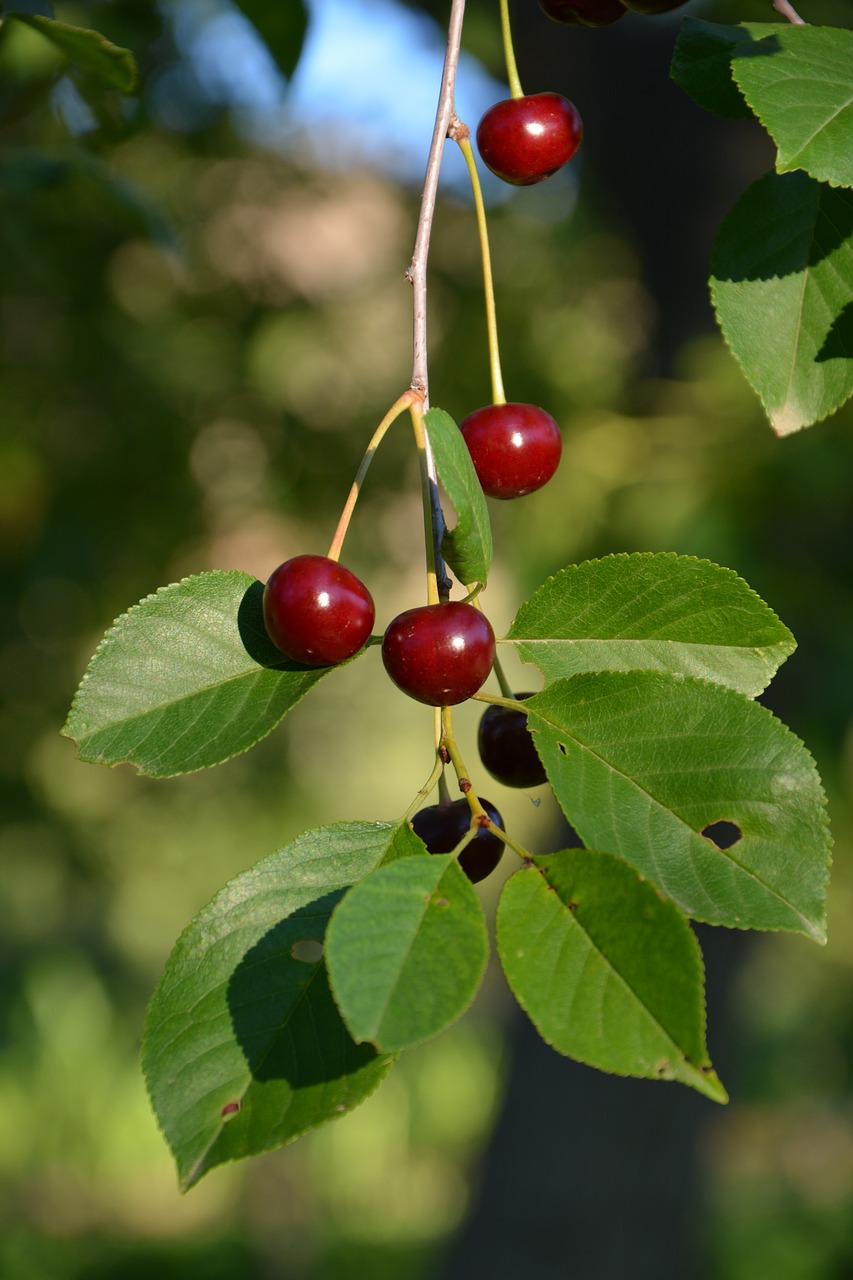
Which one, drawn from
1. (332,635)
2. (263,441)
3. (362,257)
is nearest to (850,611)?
(263,441)

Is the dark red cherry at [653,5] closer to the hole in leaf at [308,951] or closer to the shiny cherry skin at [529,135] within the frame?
the shiny cherry skin at [529,135]

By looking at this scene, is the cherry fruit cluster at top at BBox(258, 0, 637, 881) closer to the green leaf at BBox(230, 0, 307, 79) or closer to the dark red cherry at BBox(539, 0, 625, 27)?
the dark red cherry at BBox(539, 0, 625, 27)

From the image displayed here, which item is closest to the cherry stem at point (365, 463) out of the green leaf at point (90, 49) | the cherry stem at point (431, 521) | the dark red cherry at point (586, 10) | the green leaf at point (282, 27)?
the cherry stem at point (431, 521)

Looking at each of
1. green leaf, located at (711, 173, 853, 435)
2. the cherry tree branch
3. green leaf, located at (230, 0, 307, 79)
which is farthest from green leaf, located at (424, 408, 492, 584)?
green leaf, located at (230, 0, 307, 79)

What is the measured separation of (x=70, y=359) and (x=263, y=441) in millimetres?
622

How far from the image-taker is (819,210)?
932 mm

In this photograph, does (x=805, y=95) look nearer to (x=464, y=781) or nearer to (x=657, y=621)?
(x=657, y=621)

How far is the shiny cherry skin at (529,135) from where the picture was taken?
2.97 ft

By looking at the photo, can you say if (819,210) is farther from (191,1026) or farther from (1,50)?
(1,50)

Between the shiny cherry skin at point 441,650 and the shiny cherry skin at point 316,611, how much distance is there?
5 centimetres

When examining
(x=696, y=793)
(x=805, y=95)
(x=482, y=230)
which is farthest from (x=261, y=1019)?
(x=805, y=95)

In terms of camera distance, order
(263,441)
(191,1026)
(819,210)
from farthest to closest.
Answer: (263,441) → (819,210) → (191,1026)

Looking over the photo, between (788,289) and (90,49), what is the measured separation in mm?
698

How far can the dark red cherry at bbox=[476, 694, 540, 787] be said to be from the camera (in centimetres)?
79
